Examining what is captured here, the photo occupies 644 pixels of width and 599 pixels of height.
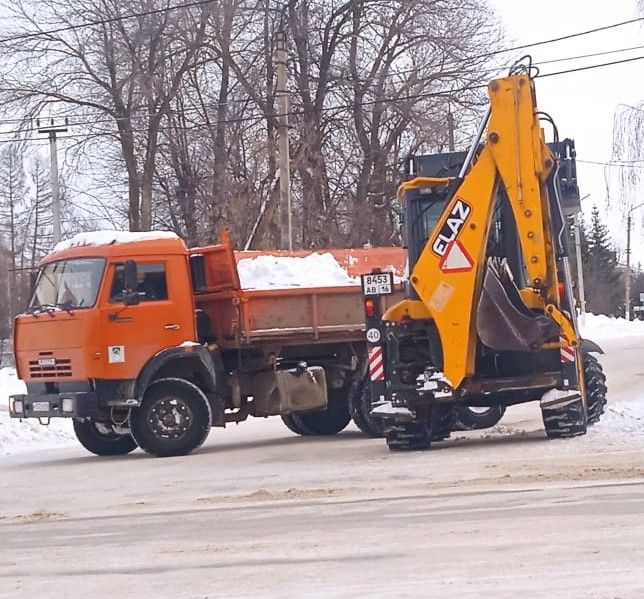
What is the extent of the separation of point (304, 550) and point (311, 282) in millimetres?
8835

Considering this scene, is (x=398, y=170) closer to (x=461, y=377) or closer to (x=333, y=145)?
(x=333, y=145)

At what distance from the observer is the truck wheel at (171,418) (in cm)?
1634

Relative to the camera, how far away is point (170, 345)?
1644 centimetres

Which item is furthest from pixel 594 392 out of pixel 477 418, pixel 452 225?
pixel 452 225

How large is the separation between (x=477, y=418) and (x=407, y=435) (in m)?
2.59

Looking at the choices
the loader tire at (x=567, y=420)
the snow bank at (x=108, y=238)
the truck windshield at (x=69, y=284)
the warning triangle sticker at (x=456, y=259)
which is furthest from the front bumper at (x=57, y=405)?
the loader tire at (x=567, y=420)

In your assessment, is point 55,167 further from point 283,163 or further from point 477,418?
point 477,418

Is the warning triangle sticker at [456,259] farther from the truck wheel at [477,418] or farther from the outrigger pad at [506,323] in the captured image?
the truck wheel at [477,418]

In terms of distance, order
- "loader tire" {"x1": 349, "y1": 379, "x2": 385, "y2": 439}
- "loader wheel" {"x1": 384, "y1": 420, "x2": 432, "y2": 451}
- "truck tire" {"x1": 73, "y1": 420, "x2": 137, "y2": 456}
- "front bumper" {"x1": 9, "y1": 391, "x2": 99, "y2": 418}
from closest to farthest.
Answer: "loader wheel" {"x1": 384, "y1": 420, "x2": 432, "y2": 451}
"front bumper" {"x1": 9, "y1": 391, "x2": 99, "y2": 418}
"loader tire" {"x1": 349, "y1": 379, "x2": 385, "y2": 439}
"truck tire" {"x1": 73, "y1": 420, "x2": 137, "y2": 456}

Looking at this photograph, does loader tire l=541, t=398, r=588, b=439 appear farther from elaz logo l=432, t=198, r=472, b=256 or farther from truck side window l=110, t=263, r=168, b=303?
truck side window l=110, t=263, r=168, b=303

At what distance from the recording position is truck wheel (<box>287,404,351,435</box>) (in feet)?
61.7

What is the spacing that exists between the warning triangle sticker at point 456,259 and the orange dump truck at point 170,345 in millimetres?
2809

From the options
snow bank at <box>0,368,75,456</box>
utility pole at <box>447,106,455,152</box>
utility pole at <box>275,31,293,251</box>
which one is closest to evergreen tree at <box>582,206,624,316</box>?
utility pole at <box>447,106,455,152</box>

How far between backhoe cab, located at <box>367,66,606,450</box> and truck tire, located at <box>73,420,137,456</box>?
4.39 metres
